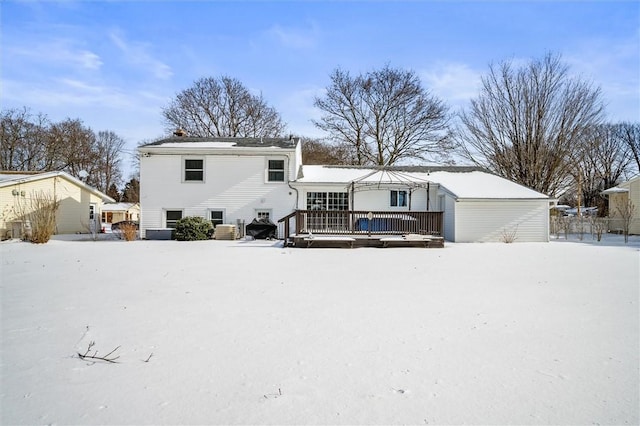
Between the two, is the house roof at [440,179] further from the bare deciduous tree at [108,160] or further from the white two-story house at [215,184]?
the bare deciduous tree at [108,160]

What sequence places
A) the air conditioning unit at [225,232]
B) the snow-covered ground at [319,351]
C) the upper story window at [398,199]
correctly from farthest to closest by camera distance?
1. the upper story window at [398,199]
2. the air conditioning unit at [225,232]
3. the snow-covered ground at [319,351]

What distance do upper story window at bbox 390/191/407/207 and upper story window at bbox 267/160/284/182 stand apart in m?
5.97

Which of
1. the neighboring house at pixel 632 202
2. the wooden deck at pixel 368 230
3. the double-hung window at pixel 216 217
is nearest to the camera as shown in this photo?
the wooden deck at pixel 368 230

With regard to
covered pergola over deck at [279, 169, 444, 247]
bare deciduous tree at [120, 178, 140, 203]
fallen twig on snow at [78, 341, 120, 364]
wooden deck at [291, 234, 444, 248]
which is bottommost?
fallen twig on snow at [78, 341, 120, 364]

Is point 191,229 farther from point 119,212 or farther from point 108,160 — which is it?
point 108,160

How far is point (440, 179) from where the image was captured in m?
21.0

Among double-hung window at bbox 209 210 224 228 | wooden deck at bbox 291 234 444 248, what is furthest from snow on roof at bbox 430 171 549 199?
double-hung window at bbox 209 210 224 228

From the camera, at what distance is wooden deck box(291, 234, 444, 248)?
14031mm

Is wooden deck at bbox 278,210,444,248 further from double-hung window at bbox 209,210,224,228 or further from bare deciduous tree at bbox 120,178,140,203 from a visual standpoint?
bare deciduous tree at bbox 120,178,140,203

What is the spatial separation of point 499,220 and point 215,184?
46.2ft

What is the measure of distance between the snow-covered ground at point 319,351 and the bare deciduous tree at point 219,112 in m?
29.1

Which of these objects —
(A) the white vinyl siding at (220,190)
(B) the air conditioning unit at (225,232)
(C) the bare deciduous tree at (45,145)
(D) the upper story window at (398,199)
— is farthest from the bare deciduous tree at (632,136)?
(C) the bare deciduous tree at (45,145)

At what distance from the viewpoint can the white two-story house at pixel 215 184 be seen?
63.5 feet

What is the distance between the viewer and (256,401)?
263 centimetres
